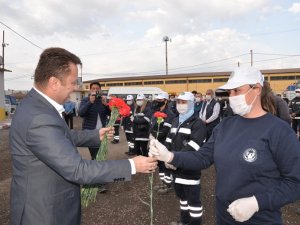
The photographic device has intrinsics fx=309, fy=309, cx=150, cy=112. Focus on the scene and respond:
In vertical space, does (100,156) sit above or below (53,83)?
below

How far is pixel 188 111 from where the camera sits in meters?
4.75

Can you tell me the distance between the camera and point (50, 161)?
2041 millimetres

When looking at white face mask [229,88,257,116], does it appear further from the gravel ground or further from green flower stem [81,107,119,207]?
green flower stem [81,107,119,207]

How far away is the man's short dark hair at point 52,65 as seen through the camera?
7.45ft

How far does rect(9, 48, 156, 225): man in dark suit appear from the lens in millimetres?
2047

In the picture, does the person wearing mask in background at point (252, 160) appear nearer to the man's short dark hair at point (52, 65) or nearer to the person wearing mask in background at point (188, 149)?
the man's short dark hair at point (52, 65)

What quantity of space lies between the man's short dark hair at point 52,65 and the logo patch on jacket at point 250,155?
1469mm

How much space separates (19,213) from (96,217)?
3.11 meters

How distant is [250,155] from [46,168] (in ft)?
4.82

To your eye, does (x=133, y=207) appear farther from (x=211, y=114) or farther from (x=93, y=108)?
(x=211, y=114)

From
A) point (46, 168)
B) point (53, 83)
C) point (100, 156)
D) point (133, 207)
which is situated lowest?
point (133, 207)

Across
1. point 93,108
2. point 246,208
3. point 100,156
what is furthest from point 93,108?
point 246,208

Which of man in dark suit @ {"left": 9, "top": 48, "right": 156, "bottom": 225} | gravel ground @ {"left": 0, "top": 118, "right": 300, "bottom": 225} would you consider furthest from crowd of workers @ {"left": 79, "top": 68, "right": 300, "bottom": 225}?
man in dark suit @ {"left": 9, "top": 48, "right": 156, "bottom": 225}

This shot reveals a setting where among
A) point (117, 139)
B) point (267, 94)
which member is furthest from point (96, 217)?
point (117, 139)
